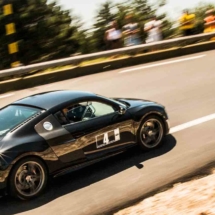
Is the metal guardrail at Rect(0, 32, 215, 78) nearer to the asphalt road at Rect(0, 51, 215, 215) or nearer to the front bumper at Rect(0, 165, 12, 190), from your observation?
the asphalt road at Rect(0, 51, 215, 215)

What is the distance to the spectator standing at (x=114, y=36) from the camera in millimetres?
16875

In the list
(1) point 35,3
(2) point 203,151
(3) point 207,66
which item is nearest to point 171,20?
(1) point 35,3

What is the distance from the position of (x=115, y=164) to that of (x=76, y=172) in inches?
26.0

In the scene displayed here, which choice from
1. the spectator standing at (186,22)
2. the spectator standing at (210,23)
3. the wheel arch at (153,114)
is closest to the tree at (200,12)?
the spectator standing at (210,23)

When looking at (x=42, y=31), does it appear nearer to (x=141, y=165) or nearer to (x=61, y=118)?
(x=141, y=165)

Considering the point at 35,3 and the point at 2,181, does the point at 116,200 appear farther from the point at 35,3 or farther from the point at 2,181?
the point at 35,3

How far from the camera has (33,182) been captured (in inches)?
264

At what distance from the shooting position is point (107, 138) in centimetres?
753

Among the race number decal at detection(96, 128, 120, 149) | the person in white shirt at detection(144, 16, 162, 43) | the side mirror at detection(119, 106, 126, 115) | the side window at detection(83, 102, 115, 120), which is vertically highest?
the person in white shirt at detection(144, 16, 162, 43)

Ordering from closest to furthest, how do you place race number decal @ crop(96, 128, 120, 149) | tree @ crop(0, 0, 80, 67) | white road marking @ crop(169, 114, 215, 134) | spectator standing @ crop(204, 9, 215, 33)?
1. race number decal @ crop(96, 128, 120, 149)
2. white road marking @ crop(169, 114, 215, 134)
3. spectator standing @ crop(204, 9, 215, 33)
4. tree @ crop(0, 0, 80, 67)

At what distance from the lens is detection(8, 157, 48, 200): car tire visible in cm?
646

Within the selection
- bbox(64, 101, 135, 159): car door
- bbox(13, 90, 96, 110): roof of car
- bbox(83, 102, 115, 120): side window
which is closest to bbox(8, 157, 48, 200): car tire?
bbox(64, 101, 135, 159): car door

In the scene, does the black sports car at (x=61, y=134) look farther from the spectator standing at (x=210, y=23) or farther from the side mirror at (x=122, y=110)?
the spectator standing at (x=210, y=23)

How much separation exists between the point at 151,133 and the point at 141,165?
2.62 feet
